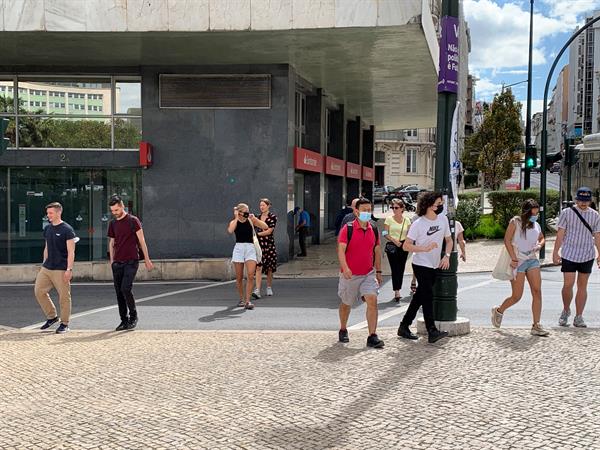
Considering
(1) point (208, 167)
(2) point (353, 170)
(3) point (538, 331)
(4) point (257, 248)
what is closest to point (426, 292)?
(3) point (538, 331)

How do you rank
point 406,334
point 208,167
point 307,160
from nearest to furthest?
point 406,334
point 208,167
point 307,160

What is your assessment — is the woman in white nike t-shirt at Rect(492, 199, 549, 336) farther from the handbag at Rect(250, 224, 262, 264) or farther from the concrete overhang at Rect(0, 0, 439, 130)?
the concrete overhang at Rect(0, 0, 439, 130)

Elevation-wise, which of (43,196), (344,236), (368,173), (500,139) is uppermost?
(500,139)

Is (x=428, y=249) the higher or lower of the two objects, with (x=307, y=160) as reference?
lower

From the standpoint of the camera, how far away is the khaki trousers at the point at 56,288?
890 centimetres

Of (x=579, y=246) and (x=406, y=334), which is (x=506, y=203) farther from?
(x=406, y=334)

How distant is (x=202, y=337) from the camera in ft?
26.8

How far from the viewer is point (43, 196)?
1956 centimetres

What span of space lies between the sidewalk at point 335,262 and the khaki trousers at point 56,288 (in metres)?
7.31

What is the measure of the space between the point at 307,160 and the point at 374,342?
44.3 feet

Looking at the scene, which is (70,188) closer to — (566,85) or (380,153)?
(380,153)

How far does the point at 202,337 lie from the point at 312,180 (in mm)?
15786

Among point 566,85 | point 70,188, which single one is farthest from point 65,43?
point 566,85

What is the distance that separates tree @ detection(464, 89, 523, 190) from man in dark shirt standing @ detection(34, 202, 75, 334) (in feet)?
96.1
